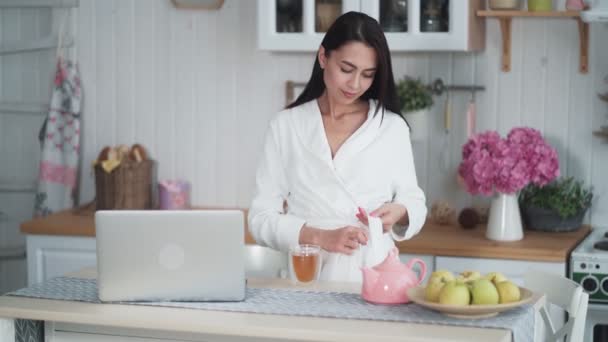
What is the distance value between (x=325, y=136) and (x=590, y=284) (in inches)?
43.0

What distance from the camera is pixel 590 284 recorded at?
334cm

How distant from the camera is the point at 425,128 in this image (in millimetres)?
3936

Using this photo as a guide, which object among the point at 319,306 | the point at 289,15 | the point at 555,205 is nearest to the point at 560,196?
the point at 555,205

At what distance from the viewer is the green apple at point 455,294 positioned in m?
2.20

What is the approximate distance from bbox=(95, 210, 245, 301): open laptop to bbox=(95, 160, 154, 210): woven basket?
1761mm

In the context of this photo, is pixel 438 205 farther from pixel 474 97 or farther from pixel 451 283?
pixel 451 283

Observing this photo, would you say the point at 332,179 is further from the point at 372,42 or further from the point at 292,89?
the point at 292,89

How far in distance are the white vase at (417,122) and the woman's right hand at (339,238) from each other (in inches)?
48.2

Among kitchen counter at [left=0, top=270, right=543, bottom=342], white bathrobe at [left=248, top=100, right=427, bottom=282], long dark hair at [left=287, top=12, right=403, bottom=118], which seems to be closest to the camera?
kitchen counter at [left=0, top=270, right=543, bottom=342]

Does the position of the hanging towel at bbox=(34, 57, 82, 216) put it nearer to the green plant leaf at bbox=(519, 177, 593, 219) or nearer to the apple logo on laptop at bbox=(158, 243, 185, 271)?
the green plant leaf at bbox=(519, 177, 593, 219)

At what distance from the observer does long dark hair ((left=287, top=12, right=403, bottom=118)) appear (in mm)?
2748

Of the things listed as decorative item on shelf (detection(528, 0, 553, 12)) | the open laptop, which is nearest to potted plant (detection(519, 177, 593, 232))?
decorative item on shelf (detection(528, 0, 553, 12))

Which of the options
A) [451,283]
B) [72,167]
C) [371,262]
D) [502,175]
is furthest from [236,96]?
[451,283]

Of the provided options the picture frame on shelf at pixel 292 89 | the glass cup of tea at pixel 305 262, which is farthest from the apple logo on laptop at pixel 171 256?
the picture frame on shelf at pixel 292 89
